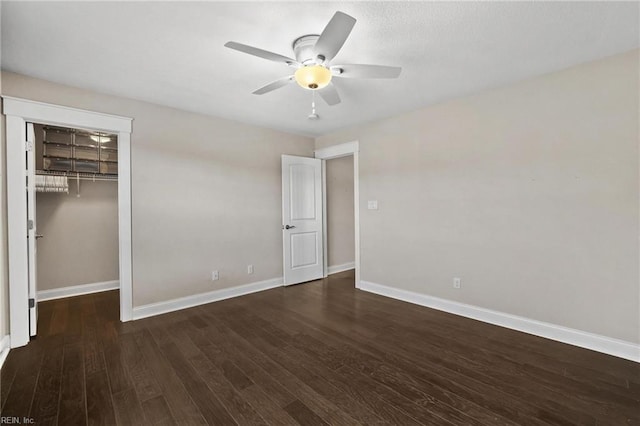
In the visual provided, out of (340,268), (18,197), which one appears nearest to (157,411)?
(18,197)

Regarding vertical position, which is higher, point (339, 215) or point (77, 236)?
point (339, 215)

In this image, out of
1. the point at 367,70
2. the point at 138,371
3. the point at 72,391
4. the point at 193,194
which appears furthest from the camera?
the point at 193,194

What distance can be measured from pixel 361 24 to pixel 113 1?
1528 millimetres

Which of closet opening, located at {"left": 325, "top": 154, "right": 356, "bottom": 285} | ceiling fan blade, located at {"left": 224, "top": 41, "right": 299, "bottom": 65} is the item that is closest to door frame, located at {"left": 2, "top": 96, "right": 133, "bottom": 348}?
ceiling fan blade, located at {"left": 224, "top": 41, "right": 299, "bottom": 65}

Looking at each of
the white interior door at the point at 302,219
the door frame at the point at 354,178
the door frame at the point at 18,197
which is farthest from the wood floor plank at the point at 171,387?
the door frame at the point at 354,178

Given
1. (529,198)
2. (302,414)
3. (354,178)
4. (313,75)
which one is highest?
(313,75)

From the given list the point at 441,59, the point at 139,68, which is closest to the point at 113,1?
the point at 139,68

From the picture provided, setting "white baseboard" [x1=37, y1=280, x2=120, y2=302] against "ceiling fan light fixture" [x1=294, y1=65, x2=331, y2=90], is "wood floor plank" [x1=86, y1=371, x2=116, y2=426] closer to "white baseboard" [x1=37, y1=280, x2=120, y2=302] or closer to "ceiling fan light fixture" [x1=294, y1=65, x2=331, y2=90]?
"ceiling fan light fixture" [x1=294, y1=65, x2=331, y2=90]

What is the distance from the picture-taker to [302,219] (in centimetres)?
462

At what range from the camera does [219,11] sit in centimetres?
175

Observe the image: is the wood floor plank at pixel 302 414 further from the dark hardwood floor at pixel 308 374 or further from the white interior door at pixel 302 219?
the white interior door at pixel 302 219

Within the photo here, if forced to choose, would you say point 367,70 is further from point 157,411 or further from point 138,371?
point 138,371

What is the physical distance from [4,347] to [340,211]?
178 inches

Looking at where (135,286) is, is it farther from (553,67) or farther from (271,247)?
(553,67)
